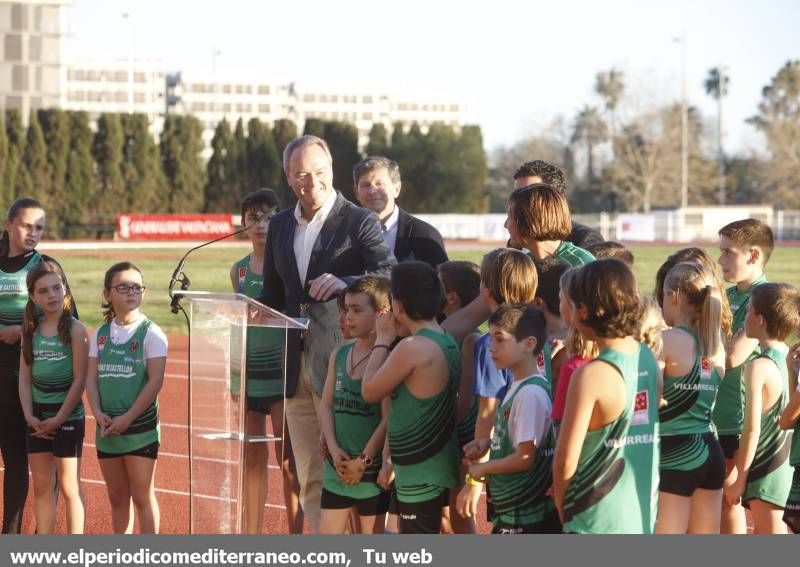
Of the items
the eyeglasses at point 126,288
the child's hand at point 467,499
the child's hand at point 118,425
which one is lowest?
the child's hand at point 467,499

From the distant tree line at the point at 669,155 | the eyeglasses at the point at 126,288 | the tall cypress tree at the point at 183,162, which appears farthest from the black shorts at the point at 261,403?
the distant tree line at the point at 669,155

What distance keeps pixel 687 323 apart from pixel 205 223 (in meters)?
46.4

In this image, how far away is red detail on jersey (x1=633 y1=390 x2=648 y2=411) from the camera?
3.88 meters

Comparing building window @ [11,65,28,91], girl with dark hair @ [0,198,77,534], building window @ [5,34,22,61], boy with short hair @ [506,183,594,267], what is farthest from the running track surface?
building window @ [5,34,22,61]

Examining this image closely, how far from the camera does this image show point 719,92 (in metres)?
88.2

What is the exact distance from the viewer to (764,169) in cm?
7731

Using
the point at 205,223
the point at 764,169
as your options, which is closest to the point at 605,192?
the point at 764,169

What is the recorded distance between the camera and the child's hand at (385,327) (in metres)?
5.05

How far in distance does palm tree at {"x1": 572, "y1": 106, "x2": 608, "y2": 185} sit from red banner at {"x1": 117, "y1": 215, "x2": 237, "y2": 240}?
3944 centimetres

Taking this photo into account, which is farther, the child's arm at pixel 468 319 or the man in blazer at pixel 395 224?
the man in blazer at pixel 395 224

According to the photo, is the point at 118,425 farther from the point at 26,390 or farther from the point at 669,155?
the point at 669,155

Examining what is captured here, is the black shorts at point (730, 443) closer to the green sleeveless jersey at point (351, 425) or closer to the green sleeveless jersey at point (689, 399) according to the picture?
the green sleeveless jersey at point (689, 399)

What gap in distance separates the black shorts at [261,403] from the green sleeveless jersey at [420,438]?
1.64 ft

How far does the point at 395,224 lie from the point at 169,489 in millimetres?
2968
